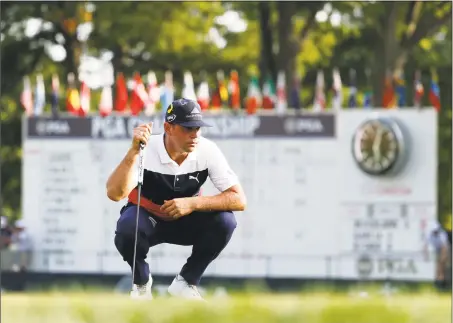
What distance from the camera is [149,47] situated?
45.8 metres

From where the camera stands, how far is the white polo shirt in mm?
7281

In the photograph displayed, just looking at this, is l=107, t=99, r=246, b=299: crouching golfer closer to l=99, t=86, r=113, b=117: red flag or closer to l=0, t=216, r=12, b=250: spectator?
l=99, t=86, r=113, b=117: red flag

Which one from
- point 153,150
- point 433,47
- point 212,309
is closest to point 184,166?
point 153,150

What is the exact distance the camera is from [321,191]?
1291 inches

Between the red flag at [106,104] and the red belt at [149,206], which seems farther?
the red flag at [106,104]

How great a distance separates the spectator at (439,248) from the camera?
31.6 meters

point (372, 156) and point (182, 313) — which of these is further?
point (372, 156)

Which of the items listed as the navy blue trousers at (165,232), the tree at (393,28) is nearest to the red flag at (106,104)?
the tree at (393,28)

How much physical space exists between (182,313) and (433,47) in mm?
38643

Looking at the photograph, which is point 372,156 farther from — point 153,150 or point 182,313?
point 182,313

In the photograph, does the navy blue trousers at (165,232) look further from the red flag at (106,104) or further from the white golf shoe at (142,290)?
the red flag at (106,104)

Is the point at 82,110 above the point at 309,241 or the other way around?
above

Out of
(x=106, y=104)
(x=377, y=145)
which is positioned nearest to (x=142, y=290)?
(x=377, y=145)

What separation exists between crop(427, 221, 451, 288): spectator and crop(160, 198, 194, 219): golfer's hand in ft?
80.1
